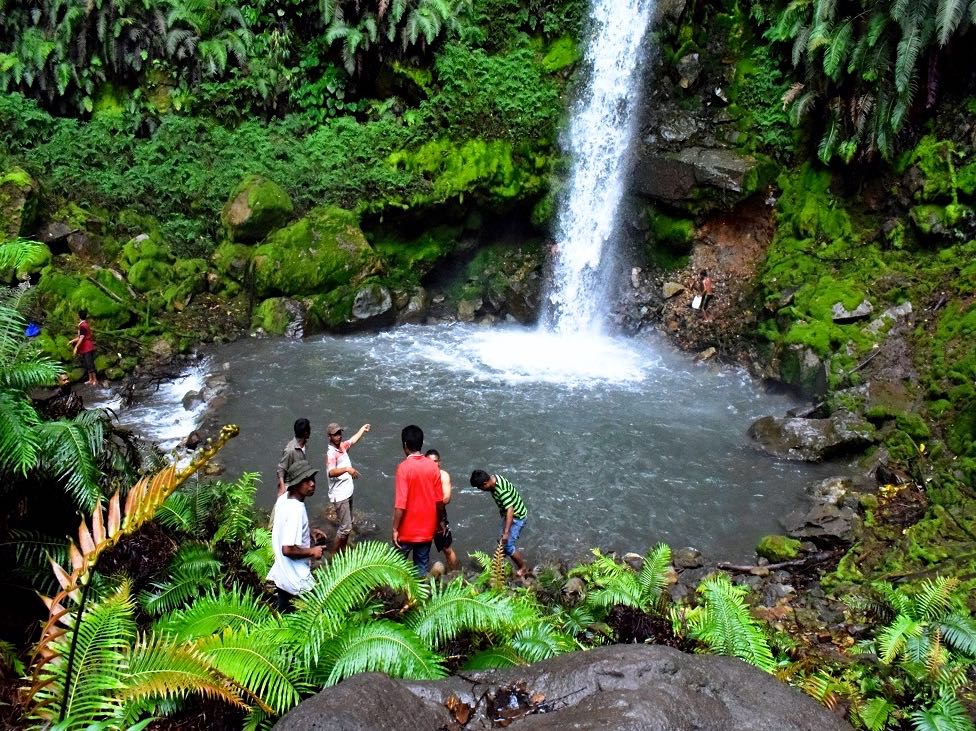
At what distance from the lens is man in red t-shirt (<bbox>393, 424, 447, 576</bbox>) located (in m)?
6.14

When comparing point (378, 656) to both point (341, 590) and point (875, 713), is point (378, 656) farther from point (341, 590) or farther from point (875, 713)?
point (875, 713)

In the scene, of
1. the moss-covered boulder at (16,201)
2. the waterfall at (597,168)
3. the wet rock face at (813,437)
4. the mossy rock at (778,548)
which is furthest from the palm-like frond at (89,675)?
the waterfall at (597,168)

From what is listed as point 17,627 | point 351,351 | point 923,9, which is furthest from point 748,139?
point 17,627

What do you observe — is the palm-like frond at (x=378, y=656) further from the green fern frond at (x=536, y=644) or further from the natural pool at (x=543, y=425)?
the natural pool at (x=543, y=425)

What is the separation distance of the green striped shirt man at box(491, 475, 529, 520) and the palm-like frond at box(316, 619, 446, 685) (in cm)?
282

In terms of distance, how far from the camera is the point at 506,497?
268 inches

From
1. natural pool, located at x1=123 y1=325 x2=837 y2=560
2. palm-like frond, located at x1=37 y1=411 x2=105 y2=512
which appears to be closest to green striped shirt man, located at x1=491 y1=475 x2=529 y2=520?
natural pool, located at x1=123 y1=325 x2=837 y2=560

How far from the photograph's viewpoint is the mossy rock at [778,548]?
305 inches

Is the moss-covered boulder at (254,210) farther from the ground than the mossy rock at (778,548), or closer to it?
farther from the ground

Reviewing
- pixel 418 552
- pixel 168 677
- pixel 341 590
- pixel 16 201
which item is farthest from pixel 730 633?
pixel 16 201

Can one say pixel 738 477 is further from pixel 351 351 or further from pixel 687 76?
pixel 687 76

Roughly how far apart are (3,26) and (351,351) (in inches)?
439

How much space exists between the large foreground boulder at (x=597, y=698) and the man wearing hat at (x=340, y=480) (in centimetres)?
387

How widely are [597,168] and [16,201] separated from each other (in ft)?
40.1
